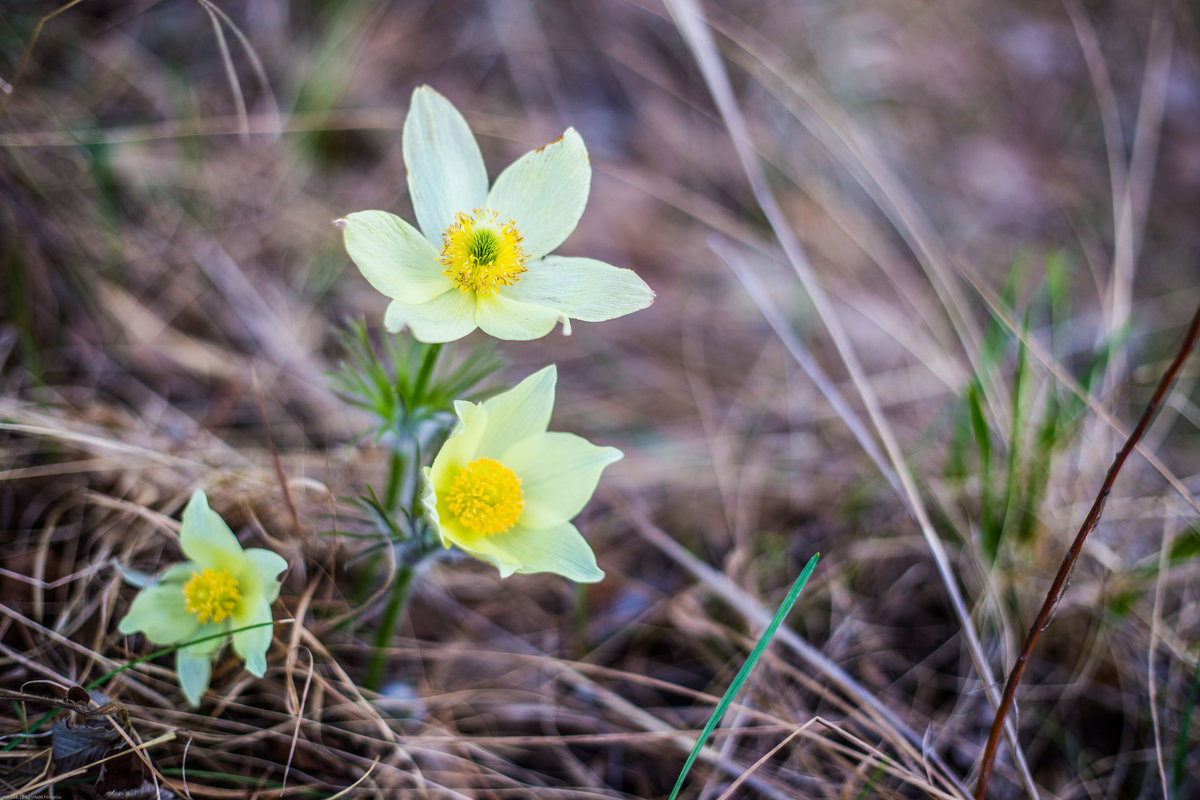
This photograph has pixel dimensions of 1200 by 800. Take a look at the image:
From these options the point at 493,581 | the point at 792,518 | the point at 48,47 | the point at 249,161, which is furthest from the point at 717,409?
the point at 48,47

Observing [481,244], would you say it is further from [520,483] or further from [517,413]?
[520,483]

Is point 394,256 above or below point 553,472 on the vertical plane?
above

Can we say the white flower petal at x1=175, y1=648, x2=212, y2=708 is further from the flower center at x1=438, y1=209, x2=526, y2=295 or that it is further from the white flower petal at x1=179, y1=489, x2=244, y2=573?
the flower center at x1=438, y1=209, x2=526, y2=295

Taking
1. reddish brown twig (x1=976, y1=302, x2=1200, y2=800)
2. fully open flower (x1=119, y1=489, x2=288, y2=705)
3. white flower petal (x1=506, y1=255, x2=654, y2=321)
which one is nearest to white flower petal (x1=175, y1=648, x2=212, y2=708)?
fully open flower (x1=119, y1=489, x2=288, y2=705)

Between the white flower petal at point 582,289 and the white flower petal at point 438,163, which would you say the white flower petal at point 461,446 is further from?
the white flower petal at point 438,163

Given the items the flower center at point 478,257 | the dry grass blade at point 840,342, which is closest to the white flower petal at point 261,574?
the flower center at point 478,257

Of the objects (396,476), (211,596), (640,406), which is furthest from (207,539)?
(640,406)

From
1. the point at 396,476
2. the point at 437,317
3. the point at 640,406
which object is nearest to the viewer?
the point at 437,317
